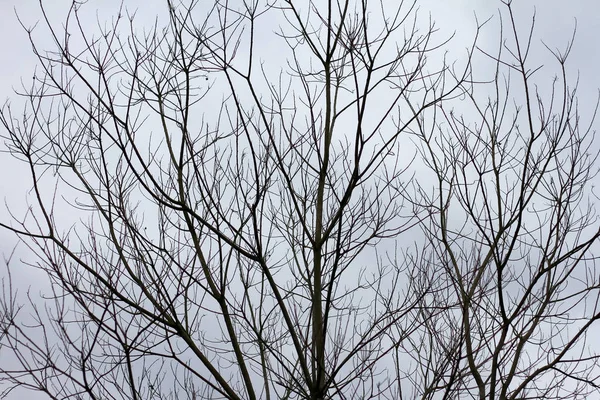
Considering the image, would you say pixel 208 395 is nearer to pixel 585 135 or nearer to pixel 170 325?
pixel 170 325

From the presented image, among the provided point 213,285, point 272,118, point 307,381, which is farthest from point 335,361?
point 272,118

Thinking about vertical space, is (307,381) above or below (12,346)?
below

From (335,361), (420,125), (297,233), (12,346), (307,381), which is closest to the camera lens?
(307,381)

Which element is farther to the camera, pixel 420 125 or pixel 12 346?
pixel 420 125

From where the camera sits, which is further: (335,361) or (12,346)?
(12,346)

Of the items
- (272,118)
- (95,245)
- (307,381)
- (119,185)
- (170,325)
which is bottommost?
(307,381)

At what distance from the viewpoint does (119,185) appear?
3.71 meters

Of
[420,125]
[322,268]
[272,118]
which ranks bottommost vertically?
[322,268]

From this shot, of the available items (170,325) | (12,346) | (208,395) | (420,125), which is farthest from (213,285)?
(420,125)

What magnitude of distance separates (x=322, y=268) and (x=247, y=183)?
710 millimetres

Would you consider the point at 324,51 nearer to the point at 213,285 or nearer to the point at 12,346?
the point at 213,285

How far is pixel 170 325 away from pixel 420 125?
2.33 m

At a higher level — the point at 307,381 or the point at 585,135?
the point at 585,135

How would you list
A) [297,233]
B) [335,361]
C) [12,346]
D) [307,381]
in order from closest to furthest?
[307,381] → [335,361] → [12,346] → [297,233]
